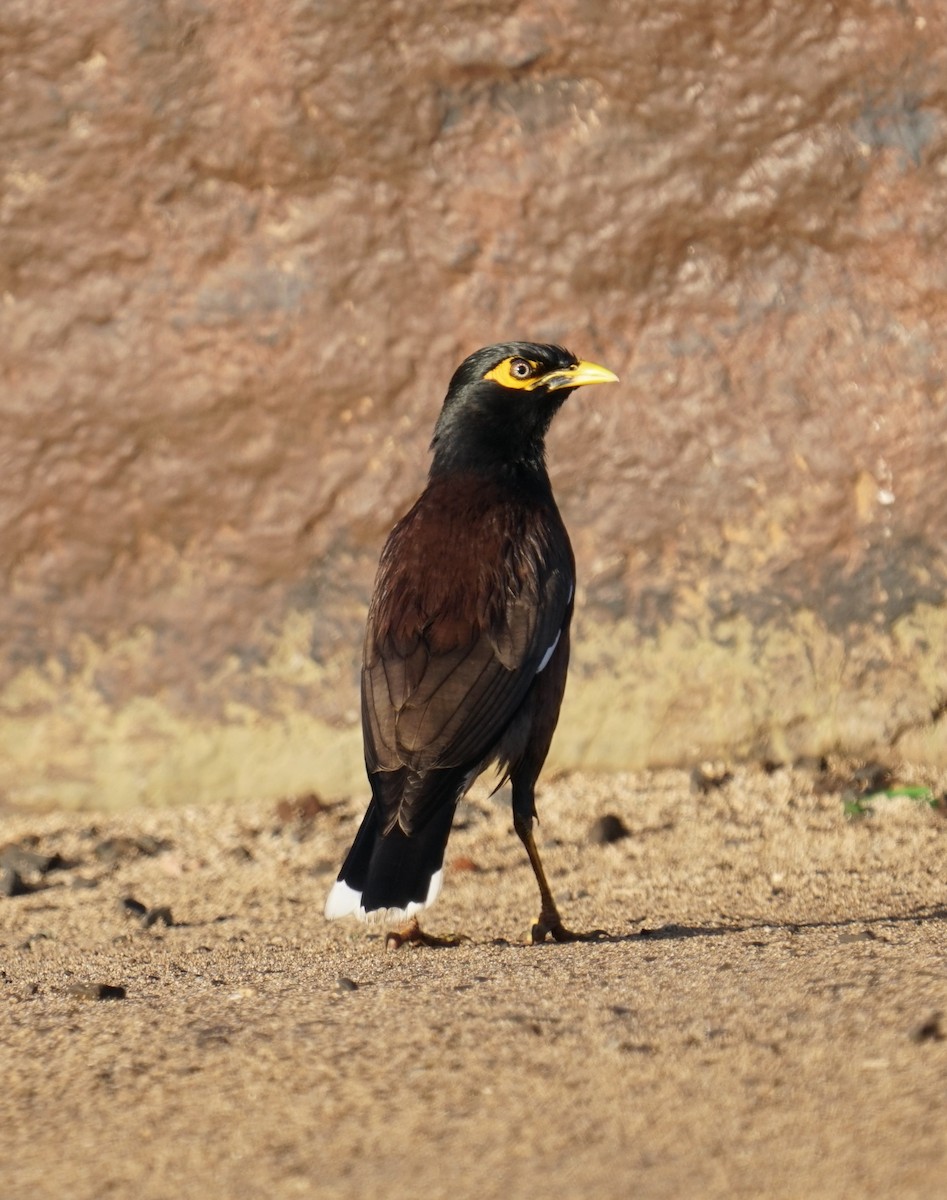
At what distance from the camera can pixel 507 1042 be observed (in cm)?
313

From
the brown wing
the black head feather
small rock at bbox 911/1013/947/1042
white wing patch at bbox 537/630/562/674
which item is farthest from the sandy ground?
the black head feather

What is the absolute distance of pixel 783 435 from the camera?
6035 millimetres

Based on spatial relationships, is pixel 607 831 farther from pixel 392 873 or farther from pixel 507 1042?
pixel 507 1042

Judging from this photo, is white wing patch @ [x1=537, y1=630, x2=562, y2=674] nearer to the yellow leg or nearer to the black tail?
the yellow leg

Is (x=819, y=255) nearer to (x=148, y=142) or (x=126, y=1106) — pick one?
(x=148, y=142)

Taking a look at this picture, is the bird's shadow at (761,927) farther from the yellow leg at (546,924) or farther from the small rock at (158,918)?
the small rock at (158,918)

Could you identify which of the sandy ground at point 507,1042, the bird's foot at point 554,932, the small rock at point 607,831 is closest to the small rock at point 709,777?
the small rock at point 607,831

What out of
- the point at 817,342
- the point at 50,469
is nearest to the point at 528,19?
the point at 817,342

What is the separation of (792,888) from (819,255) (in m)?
2.25

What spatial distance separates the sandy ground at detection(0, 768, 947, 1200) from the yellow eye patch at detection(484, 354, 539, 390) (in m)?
1.57

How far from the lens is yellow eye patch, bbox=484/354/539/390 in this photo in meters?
5.25

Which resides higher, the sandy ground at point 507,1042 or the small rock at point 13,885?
the sandy ground at point 507,1042

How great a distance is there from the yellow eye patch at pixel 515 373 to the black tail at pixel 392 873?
1.54 metres

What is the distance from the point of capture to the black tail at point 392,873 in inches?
163
